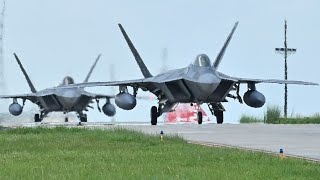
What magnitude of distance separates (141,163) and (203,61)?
26194 mm

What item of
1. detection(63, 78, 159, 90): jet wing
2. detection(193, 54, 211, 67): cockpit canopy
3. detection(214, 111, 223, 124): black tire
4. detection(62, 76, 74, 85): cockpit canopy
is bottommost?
detection(214, 111, 223, 124): black tire

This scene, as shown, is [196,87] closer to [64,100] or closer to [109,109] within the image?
[64,100]

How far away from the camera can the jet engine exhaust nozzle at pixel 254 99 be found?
141 ft

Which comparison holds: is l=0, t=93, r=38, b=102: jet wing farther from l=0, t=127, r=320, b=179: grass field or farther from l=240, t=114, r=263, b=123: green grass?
l=0, t=127, r=320, b=179: grass field

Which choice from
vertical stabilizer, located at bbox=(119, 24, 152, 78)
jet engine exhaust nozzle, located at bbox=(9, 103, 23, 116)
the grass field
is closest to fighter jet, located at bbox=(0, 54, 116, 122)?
jet engine exhaust nozzle, located at bbox=(9, 103, 23, 116)

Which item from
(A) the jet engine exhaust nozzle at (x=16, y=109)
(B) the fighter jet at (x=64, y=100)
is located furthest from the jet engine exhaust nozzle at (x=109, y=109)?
(A) the jet engine exhaust nozzle at (x=16, y=109)

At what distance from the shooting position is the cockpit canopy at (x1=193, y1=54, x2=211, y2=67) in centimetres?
4047

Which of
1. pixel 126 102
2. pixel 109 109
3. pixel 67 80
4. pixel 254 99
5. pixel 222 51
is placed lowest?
pixel 109 109

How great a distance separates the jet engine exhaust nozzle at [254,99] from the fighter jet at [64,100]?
677 inches

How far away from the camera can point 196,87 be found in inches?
1599

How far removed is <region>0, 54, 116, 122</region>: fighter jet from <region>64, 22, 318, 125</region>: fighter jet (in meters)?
12.8

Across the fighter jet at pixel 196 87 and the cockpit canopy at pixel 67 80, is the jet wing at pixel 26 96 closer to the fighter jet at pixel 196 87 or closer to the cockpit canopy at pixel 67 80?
the cockpit canopy at pixel 67 80

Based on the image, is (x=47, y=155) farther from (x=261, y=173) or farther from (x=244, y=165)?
(x=261, y=173)

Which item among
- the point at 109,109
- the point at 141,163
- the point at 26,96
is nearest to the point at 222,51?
the point at 109,109
